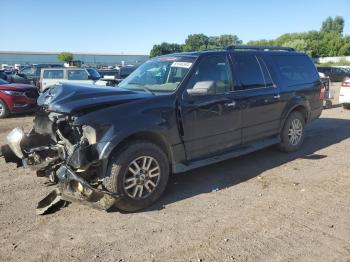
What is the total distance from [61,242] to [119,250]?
66 cm

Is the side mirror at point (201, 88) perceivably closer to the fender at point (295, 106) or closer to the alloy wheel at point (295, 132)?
the fender at point (295, 106)

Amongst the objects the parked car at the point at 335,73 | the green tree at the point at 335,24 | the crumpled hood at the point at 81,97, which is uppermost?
the green tree at the point at 335,24

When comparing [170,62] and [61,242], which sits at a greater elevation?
[170,62]

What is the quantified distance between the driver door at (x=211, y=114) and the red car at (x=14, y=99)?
9175 mm

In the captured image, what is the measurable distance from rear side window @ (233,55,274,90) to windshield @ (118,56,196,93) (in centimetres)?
95

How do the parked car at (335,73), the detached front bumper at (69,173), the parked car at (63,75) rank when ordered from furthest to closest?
the parked car at (335,73)
the parked car at (63,75)
the detached front bumper at (69,173)

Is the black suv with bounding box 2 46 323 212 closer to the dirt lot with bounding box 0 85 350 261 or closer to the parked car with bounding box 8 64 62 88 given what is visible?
the dirt lot with bounding box 0 85 350 261

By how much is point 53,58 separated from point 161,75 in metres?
98.8

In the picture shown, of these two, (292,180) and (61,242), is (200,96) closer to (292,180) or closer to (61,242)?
(292,180)

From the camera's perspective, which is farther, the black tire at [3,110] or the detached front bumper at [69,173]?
the black tire at [3,110]

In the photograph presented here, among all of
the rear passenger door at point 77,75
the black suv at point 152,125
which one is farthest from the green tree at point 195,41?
the black suv at point 152,125

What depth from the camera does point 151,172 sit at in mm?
4770

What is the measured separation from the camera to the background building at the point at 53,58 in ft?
295

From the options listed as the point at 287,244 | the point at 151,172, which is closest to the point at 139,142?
the point at 151,172
